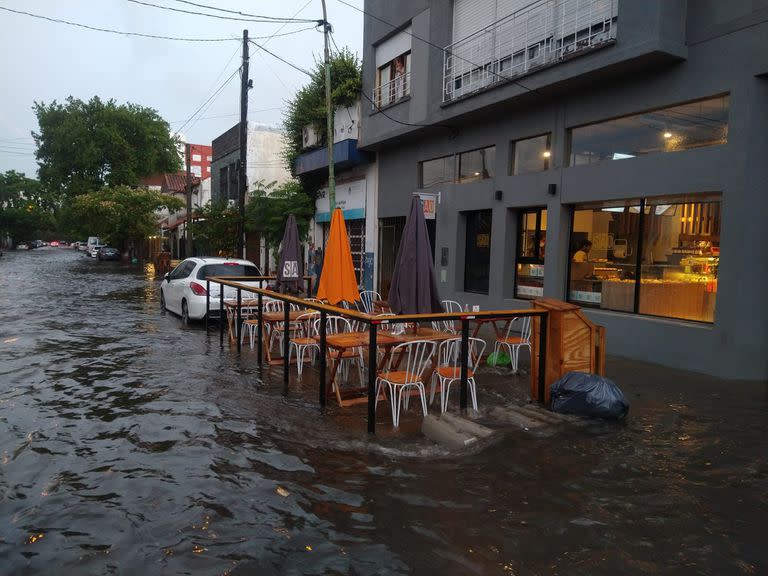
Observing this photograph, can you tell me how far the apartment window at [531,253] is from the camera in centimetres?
1208

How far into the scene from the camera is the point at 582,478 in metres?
4.62

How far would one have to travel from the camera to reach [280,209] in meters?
21.6

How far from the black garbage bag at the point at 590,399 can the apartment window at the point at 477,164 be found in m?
7.78

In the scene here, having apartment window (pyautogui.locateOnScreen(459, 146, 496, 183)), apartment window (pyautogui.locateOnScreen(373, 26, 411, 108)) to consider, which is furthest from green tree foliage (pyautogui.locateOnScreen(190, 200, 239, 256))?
apartment window (pyautogui.locateOnScreen(459, 146, 496, 183))

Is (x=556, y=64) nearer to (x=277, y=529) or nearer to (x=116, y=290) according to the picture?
(x=277, y=529)

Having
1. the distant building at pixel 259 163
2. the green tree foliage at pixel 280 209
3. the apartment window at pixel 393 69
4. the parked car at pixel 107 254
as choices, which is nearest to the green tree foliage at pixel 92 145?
the parked car at pixel 107 254

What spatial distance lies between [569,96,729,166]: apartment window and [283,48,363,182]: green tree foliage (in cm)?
925

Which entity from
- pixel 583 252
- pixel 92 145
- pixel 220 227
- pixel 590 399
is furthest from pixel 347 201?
pixel 92 145

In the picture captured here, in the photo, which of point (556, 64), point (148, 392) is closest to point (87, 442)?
point (148, 392)

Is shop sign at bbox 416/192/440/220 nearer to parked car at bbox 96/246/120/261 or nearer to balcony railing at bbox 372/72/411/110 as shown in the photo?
balcony railing at bbox 372/72/411/110

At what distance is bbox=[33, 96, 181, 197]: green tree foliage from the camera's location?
49750 millimetres

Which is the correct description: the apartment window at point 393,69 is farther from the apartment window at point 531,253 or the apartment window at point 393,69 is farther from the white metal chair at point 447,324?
the white metal chair at point 447,324

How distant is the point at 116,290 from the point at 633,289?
59.9 feet

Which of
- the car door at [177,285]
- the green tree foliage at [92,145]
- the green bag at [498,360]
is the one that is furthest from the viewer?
the green tree foliage at [92,145]
